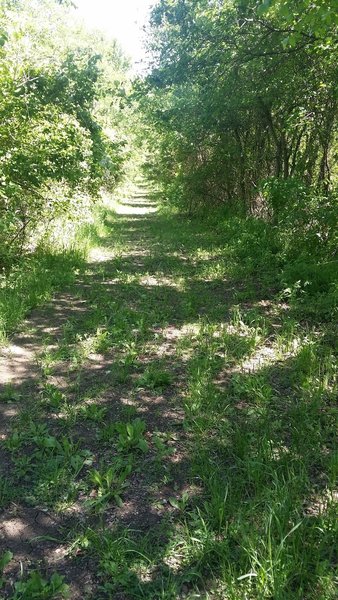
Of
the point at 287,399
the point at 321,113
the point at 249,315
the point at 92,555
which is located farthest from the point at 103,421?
the point at 321,113

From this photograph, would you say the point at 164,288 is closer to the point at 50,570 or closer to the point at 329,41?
the point at 329,41

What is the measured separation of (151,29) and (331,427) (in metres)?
11.1

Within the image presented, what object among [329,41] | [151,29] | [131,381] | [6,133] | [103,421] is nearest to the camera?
[103,421]

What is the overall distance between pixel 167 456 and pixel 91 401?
1055 mm

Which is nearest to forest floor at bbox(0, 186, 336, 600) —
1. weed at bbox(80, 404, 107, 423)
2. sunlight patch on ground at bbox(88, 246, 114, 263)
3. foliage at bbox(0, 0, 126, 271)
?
weed at bbox(80, 404, 107, 423)

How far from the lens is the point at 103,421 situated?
11.9 feet

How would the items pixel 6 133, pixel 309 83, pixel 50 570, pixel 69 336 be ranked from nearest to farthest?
pixel 50 570 → pixel 69 336 → pixel 6 133 → pixel 309 83

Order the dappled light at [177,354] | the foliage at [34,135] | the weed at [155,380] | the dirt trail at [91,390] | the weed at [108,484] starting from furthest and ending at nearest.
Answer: the foliage at [34,135] → the weed at [155,380] → the weed at [108,484] → the dirt trail at [91,390] → the dappled light at [177,354]

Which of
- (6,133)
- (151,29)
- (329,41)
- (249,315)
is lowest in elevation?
(249,315)

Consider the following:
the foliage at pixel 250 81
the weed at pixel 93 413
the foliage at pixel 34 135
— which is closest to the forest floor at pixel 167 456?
the weed at pixel 93 413

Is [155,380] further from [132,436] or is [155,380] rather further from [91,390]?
[132,436]

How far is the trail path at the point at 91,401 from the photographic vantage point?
257cm

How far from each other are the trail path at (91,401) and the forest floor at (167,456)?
0.04ft

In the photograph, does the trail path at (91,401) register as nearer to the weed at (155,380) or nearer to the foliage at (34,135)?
the weed at (155,380)
